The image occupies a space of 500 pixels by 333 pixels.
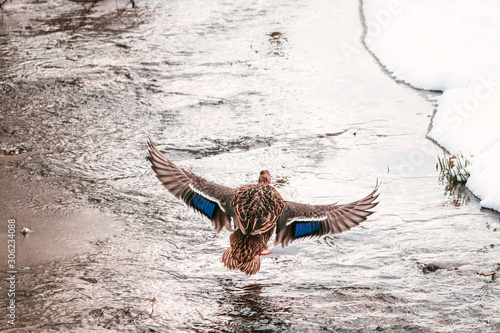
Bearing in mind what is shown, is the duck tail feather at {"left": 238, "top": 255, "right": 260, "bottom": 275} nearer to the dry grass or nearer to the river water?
the river water

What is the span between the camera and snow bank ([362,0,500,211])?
266 inches

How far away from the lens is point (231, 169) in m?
6.19

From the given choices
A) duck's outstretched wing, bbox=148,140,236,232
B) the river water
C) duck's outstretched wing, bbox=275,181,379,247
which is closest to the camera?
the river water


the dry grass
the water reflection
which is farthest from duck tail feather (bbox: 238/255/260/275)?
the dry grass

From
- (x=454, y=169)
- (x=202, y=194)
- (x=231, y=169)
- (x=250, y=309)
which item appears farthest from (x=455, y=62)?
(x=250, y=309)

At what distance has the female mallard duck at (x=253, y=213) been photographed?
14.3ft

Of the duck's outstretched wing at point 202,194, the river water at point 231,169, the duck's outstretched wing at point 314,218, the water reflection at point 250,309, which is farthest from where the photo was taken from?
the duck's outstretched wing at point 202,194

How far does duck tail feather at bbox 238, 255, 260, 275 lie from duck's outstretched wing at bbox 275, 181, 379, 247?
1.46 feet

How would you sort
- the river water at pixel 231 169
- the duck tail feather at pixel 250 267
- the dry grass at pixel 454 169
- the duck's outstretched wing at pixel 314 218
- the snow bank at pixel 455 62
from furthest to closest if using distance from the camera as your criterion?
the snow bank at pixel 455 62 < the dry grass at pixel 454 169 < the duck's outstretched wing at pixel 314 218 < the duck tail feather at pixel 250 267 < the river water at pixel 231 169

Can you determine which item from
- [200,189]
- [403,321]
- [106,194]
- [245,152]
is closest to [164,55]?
[245,152]

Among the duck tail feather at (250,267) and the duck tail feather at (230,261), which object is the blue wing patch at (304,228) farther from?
the duck tail feather at (230,261)

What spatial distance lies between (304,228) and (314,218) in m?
0.12

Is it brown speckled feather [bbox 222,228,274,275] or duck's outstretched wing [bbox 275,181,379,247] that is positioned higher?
duck's outstretched wing [bbox 275,181,379,247]

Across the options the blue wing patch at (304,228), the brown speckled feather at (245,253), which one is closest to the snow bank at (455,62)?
the blue wing patch at (304,228)
